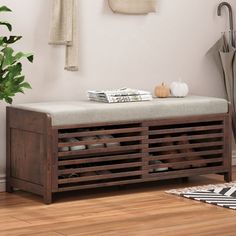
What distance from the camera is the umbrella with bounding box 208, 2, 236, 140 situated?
6180 millimetres

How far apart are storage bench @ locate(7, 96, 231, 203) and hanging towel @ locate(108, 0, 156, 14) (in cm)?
71

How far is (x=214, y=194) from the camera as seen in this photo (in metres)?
5.21

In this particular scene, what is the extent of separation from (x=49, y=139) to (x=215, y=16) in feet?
6.52

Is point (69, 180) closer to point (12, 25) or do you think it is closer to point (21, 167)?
point (21, 167)

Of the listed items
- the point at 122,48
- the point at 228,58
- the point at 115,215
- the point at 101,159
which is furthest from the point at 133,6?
the point at 115,215

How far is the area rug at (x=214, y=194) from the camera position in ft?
16.3

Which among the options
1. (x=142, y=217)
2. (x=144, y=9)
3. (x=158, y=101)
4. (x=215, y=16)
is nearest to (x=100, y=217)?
(x=142, y=217)

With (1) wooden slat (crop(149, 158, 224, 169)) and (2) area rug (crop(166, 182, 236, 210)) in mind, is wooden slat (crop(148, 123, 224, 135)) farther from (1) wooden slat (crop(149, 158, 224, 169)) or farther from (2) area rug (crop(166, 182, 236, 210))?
(2) area rug (crop(166, 182, 236, 210))

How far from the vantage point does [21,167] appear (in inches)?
205

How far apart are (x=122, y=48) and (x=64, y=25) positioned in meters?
0.58

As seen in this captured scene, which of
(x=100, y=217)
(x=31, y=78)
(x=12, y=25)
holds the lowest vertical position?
(x=100, y=217)

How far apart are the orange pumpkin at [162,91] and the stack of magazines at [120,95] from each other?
0.19 metres

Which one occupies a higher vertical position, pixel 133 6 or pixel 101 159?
pixel 133 6

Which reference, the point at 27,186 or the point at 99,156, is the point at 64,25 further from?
the point at 27,186
